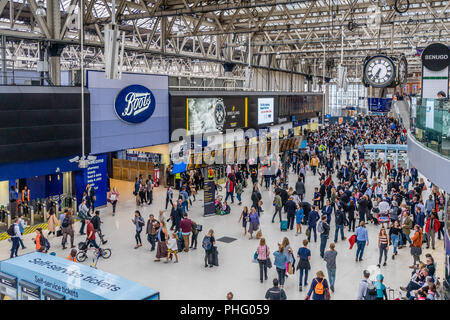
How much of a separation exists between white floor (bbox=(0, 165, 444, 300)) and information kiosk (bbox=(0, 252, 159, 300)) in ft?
9.99

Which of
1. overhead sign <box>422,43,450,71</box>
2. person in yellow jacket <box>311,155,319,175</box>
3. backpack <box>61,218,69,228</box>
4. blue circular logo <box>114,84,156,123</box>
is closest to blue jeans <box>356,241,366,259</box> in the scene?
backpack <box>61,218,69,228</box>

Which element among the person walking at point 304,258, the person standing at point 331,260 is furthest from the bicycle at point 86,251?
the person standing at point 331,260

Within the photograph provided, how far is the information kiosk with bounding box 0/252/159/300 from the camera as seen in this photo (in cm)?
639

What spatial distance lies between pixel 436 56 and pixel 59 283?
15863 millimetres

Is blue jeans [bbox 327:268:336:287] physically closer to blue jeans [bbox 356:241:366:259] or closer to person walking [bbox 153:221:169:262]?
blue jeans [bbox 356:241:366:259]

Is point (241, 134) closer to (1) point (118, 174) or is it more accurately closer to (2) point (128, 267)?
(1) point (118, 174)

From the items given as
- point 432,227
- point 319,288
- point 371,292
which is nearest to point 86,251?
point 319,288

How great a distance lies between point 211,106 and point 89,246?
497 inches

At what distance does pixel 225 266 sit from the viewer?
11.6 meters

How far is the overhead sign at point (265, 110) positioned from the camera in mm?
28875

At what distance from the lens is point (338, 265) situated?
11.6 metres

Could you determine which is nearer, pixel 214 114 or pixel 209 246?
pixel 209 246

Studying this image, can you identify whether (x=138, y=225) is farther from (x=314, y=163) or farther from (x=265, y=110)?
(x=265, y=110)
